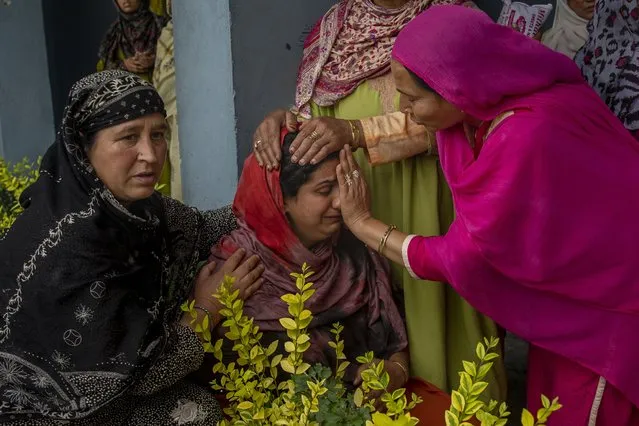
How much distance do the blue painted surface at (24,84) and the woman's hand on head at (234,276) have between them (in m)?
3.52

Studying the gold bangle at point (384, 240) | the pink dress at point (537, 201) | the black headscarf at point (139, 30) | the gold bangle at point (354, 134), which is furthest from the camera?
the black headscarf at point (139, 30)

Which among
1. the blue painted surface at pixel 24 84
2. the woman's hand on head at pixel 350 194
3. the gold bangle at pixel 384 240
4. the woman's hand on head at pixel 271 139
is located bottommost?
the blue painted surface at pixel 24 84

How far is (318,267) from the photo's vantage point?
183cm

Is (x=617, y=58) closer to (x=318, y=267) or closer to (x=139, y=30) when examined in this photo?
(x=318, y=267)

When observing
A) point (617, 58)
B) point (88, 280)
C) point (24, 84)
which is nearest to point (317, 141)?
point (88, 280)

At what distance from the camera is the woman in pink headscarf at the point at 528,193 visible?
57.5 inches

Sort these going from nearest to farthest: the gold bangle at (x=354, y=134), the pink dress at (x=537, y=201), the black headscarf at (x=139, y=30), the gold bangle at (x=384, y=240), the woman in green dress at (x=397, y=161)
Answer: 1. the pink dress at (x=537, y=201)
2. the gold bangle at (x=384, y=240)
3. the gold bangle at (x=354, y=134)
4. the woman in green dress at (x=397, y=161)
5. the black headscarf at (x=139, y=30)

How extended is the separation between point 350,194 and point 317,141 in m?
0.16

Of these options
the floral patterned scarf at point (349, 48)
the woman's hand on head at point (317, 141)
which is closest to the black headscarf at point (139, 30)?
the floral patterned scarf at point (349, 48)

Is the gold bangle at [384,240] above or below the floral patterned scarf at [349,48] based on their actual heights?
below

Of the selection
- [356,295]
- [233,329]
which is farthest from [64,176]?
[356,295]

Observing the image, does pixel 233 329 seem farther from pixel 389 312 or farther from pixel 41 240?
pixel 389 312

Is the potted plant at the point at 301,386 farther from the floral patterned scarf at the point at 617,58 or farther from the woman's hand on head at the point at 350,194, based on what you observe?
the floral patterned scarf at the point at 617,58

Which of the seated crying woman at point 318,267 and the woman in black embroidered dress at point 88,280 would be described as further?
the seated crying woman at point 318,267
